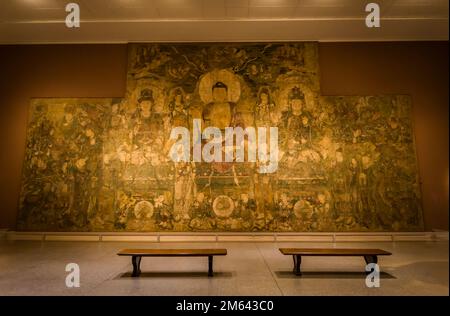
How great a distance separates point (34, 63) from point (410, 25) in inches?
419

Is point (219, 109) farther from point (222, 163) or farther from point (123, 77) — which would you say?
point (123, 77)

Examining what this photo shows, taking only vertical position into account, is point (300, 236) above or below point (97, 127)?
below

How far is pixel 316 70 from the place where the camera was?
30.0 feet

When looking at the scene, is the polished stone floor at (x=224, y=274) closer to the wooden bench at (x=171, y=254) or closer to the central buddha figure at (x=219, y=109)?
the wooden bench at (x=171, y=254)

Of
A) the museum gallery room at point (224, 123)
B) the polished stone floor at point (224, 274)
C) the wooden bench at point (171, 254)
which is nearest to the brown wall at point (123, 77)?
the museum gallery room at point (224, 123)

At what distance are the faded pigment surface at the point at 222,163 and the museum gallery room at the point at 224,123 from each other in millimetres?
38

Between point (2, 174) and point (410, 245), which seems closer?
point (410, 245)

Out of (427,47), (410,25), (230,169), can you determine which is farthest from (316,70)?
(230,169)

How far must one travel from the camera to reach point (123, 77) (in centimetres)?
923

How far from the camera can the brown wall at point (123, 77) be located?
890 cm

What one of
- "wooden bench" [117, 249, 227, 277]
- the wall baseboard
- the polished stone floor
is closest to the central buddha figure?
the wall baseboard

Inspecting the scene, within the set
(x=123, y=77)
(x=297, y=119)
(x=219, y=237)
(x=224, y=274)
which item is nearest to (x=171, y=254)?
(x=224, y=274)

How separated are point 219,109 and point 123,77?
297 centimetres

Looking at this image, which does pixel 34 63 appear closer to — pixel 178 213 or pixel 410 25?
pixel 178 213
